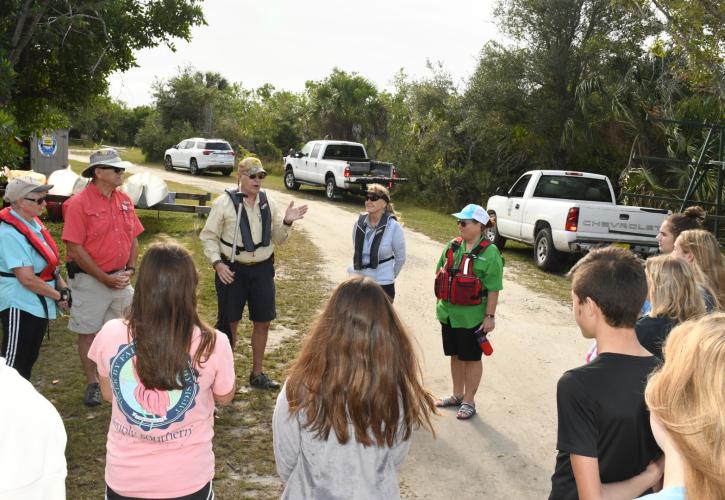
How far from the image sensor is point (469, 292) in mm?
5398

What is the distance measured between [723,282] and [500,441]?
203 centimetres

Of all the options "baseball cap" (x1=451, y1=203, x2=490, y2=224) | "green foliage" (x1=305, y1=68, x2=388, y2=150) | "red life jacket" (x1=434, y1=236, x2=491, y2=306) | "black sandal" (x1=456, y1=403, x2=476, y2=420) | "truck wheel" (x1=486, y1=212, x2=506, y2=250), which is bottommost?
"black sandal" (x1=456, y1=403, x2=476, y2=420)

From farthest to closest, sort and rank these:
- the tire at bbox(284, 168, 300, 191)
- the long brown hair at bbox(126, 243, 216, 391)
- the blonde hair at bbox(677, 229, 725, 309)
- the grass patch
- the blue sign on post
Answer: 1. the tire at bbox(284, 168, 300, 191)
2. the blue sign on post
3. the grass patch
4. the blonde hair at bbox(677, 229, 725, 309)
5. the long brown hair at bbox(126, 243, 216, 391)

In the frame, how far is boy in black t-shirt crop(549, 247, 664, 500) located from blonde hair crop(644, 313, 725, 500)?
0.85 meters

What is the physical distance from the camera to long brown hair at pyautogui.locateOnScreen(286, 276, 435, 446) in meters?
2.44

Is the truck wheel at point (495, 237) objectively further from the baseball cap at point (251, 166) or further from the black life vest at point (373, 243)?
the baseball cap at point (251, 166)

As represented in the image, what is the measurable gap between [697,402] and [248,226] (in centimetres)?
461

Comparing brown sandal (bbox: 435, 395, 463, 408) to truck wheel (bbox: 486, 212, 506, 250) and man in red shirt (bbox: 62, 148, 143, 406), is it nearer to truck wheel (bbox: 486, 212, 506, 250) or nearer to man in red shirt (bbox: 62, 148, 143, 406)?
man in red shirt (bbox: 62, 148, 143, 406)

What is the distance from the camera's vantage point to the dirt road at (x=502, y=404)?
4.65m

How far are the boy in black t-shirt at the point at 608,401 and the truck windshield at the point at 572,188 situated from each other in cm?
1092

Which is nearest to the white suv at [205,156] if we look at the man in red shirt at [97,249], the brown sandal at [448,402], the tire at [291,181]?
the tire at [291,181]

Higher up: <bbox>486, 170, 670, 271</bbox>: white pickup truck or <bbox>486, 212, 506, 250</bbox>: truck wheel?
<bbox>486, 170, 670, 271</bbox>: white pickup truck

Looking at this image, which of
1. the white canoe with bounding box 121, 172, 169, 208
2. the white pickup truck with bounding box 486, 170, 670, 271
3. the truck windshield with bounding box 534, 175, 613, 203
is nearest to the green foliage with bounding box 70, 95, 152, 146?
the white canoe with bounding box 121, 172, 169, 208

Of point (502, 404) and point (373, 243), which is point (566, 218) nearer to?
point (502, 404)
